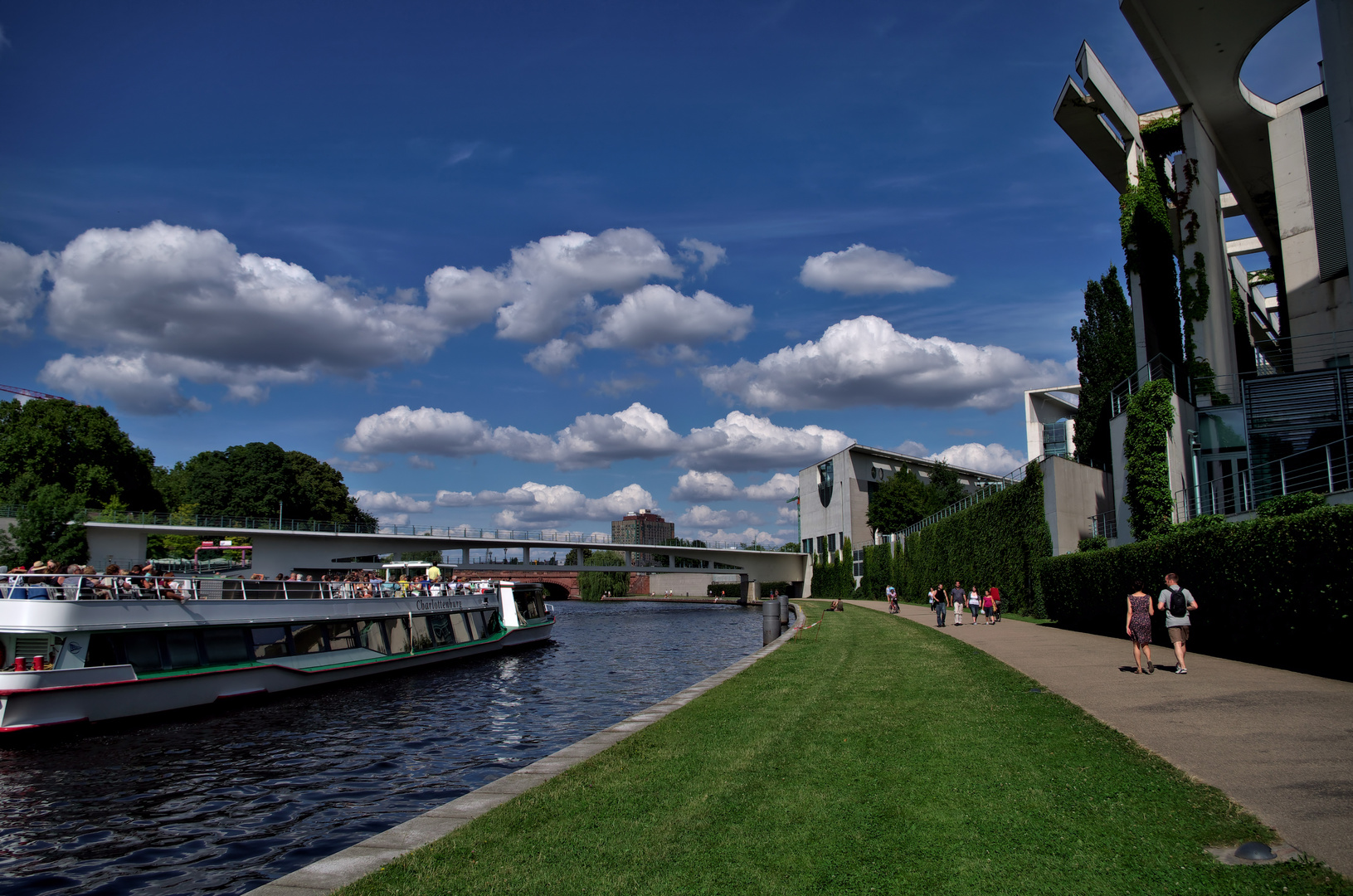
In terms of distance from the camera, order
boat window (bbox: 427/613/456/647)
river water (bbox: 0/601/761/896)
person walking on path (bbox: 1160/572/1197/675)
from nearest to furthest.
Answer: river water (bbox: 0/601/761/896), person walking on path (bbox: 1160/572/1197/675), boat window (bbox: 427/613/456/647)

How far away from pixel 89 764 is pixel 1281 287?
53.7 m

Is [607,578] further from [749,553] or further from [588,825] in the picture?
[588,825]

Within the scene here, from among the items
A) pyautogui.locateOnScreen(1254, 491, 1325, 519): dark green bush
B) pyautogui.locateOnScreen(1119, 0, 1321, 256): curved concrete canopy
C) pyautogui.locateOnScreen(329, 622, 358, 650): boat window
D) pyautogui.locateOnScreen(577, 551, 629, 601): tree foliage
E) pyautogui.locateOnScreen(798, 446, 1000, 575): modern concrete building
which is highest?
pyautogui.locateOnScreen(1119, 0, 1321, 256): curved concrete canopy

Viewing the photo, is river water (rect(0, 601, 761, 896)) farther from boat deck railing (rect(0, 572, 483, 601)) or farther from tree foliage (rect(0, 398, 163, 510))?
tree foliage (rect(0, 398, 163, 510))

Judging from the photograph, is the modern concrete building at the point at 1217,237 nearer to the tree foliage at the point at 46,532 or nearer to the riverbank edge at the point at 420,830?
the riverbank edge at the point at 420,830

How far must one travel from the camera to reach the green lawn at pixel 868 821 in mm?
5754

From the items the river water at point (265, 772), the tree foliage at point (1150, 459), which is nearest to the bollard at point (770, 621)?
the river water at point (265, 772)

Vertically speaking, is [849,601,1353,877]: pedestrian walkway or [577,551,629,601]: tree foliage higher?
[849,601,1353,877]: pedestrian walkway

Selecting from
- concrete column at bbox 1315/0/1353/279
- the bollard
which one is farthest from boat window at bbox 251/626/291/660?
concrete column at bbox 1315/0/1353/279

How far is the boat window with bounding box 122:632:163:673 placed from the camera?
21.3 m

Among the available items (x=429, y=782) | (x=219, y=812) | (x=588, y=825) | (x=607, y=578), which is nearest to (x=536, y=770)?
(x=588, y=825)

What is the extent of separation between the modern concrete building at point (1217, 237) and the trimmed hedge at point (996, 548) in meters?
3.09

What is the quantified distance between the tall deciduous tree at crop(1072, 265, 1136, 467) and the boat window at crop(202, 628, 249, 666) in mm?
44378

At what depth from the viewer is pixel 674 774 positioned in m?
9.14
